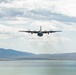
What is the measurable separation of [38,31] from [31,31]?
1739 mm

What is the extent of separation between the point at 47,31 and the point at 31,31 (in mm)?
4638

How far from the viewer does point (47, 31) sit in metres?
99.4

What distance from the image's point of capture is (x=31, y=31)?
9681 cm

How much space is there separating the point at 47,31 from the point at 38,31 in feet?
9.89

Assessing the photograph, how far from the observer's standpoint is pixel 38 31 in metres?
97.3
